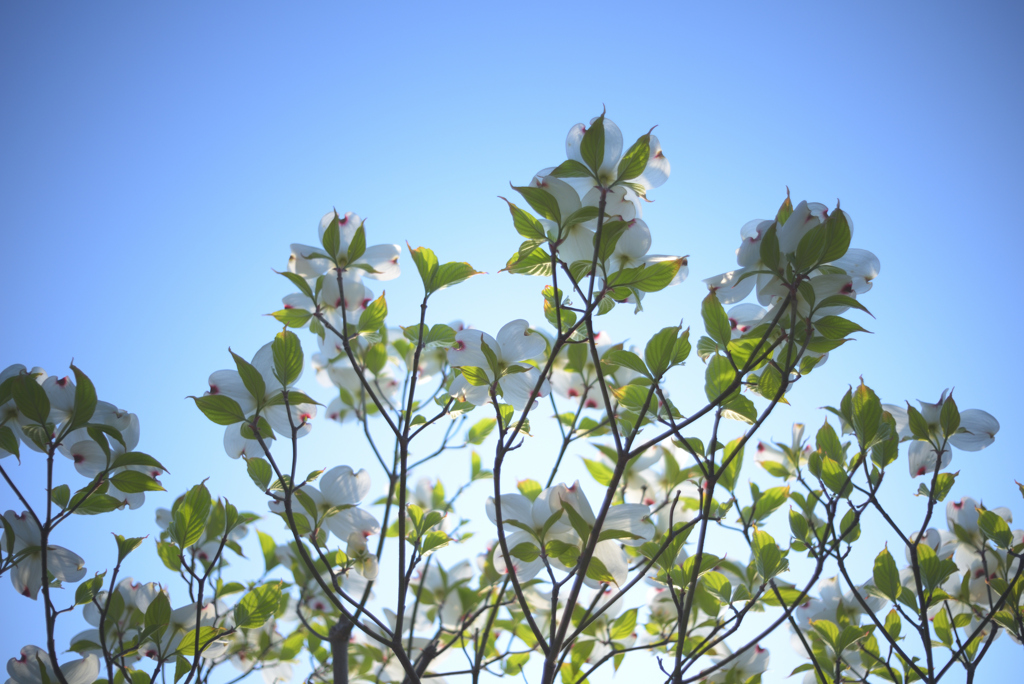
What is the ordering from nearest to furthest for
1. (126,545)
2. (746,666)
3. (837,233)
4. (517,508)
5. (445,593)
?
(837,233)
(517,508)
(126,545)
(746,666)
(445,593)

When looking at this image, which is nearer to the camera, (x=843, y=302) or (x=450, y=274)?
(x=843, y=302)

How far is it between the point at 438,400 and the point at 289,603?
105 cm

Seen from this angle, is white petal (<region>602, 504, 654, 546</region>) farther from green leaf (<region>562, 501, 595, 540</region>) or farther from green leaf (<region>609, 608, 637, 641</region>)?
green leaf (<region>609, 608, 637, 641</region>)

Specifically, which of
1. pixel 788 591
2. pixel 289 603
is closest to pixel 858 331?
pixel 788 591

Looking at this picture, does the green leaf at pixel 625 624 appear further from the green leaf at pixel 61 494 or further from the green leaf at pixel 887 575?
the green leaf at pixel 61 494

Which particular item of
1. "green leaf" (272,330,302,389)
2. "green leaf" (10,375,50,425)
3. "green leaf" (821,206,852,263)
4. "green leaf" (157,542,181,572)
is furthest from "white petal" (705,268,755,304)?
"green leaf" (157,542,181,572)

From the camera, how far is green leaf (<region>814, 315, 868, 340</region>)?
2.27 feet

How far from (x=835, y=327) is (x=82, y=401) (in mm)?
1056

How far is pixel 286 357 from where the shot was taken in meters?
0.77

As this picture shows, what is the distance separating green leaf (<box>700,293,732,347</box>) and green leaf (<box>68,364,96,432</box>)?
2.95ft

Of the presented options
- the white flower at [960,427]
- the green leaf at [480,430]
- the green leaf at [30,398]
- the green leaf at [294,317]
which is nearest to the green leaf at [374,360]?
the green leaf at [480,430]

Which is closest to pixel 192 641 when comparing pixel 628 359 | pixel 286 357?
pixel 286 357

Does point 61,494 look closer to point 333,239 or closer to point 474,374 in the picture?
point 333,239

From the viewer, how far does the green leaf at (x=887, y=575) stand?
Answer: 39.5 inches
